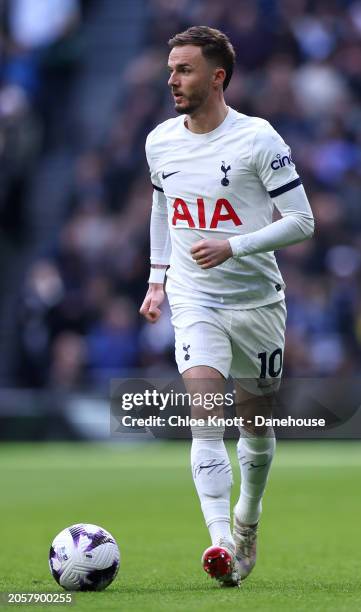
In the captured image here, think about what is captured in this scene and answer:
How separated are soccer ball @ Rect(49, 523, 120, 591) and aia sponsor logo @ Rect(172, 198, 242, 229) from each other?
1.54 metres

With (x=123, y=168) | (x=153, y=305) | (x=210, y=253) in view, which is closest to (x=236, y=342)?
(x=153, y=305)

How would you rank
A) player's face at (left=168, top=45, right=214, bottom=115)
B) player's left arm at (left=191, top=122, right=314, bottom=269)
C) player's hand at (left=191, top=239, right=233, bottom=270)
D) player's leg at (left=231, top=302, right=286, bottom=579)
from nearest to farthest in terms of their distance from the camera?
player's hand at (left=191, top=239, right=233, bottom=270) → player's left arm at (left=191, top=122, right=314, bottom=269) → player's face at (left=168, top=45, right=214, bottom=115) → player's leg at (left=231, top=302, right=286, bottom=579)

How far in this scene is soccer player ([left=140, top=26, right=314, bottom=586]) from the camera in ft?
20.9

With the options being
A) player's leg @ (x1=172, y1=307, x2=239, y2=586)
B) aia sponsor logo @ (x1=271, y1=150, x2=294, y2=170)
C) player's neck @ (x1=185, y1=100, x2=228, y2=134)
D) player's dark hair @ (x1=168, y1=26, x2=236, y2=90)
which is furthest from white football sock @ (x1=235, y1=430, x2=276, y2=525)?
player's dark hair @ (x1=168, y1=26, x2=236, y2=90)

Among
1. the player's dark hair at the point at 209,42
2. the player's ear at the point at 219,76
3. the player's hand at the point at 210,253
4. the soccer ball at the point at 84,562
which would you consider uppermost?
the player's dark hair at the point at 209,42

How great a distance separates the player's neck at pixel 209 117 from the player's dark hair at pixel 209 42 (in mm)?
149

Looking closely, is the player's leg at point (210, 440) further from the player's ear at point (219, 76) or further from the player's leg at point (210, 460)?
the player's ear at point (219, 76)

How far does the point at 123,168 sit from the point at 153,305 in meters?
12.9

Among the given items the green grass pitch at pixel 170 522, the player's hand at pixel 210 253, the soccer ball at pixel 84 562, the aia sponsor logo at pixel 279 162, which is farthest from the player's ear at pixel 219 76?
the green grass pitch at pixel 170 522

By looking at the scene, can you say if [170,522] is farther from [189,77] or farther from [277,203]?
[189,77]

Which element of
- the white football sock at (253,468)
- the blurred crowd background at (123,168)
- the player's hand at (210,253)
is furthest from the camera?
the blurred crowd background at (123,168)

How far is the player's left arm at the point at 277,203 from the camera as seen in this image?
6.35 meters

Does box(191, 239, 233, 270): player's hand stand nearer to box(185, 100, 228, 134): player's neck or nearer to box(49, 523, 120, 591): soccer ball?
box(185, 100, 228, 134): player's neck

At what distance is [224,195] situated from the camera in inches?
259
